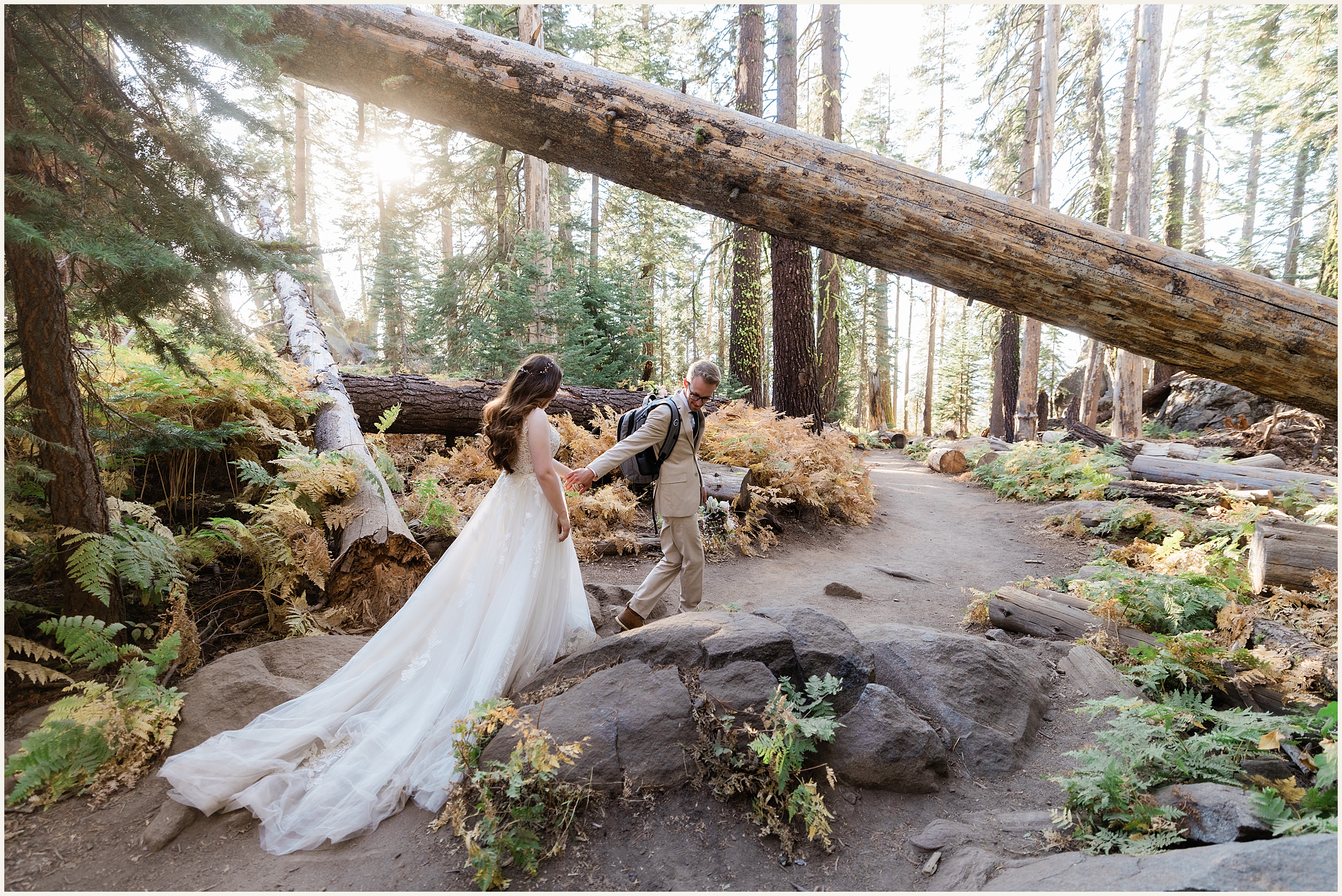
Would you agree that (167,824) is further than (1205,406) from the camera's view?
No

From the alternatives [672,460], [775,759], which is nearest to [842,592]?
[672,460]

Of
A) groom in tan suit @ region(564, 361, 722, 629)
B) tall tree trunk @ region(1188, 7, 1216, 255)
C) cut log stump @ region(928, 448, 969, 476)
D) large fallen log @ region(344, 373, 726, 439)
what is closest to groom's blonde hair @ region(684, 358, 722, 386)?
groom in tan suit @ region(564, 361, 722, 629)

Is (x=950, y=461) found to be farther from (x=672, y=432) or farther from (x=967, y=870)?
(x=967, y=870)

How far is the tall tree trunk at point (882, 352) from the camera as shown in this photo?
3064cm

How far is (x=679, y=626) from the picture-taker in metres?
3.96

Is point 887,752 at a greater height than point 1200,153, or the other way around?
point 1200,153

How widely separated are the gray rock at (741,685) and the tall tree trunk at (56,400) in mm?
3685

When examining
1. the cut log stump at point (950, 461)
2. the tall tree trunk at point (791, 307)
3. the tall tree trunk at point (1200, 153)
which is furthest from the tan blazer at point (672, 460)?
the tall tree trunk at point (1200, 153)

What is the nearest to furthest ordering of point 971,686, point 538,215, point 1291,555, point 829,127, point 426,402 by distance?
1. point 971,686
2. point 1291,555
3. point 426,402
4. point 829,127
5. point 538,215

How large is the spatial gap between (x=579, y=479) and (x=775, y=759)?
103 inches

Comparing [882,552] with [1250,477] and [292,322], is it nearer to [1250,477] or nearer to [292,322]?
[1250,477]

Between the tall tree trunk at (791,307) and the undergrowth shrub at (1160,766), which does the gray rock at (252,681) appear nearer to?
the undergrowth shrub at (1160,766)

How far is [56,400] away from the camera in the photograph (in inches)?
141

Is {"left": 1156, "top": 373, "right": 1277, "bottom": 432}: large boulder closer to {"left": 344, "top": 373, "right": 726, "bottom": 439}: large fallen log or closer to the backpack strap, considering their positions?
{"left": 344, "top": 373, "right": 726, "bottom": 439}: large fallen log
